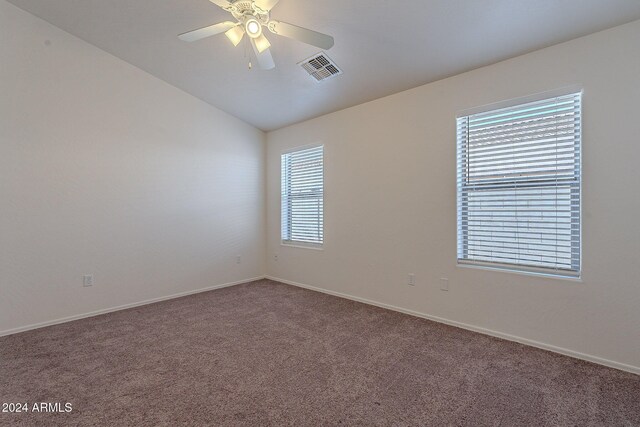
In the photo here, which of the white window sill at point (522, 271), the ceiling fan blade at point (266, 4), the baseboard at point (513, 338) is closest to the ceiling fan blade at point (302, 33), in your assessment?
the ceiling fan blade at point (266, 4)

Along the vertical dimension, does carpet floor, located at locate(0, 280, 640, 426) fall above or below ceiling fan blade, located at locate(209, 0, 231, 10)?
below

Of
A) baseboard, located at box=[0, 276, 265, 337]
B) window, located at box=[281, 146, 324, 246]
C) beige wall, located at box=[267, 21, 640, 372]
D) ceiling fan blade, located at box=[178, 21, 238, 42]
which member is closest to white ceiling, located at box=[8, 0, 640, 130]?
beige wall, located at box=[267, 21, 640, 372]

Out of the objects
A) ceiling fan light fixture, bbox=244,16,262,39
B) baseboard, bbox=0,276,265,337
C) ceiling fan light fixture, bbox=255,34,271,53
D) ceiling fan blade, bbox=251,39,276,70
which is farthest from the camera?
baseboard, bbox=0,276,265,337

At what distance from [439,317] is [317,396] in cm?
180

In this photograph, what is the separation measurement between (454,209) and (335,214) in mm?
1626

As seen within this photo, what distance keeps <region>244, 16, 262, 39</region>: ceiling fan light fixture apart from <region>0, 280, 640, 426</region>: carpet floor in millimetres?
2515

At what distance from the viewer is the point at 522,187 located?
266 cm

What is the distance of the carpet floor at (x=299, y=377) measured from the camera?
1705 millimetres

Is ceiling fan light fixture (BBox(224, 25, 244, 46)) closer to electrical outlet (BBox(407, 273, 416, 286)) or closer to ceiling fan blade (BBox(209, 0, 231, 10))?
ceiling fan blade (BBox(209, 0, 231, 10))

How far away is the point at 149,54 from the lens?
3.40 m

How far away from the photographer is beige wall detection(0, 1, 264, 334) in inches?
116

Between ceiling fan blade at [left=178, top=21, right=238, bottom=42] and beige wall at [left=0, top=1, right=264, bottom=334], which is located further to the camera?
beige wall at [left=0, top=1, right=264, bottom=334]

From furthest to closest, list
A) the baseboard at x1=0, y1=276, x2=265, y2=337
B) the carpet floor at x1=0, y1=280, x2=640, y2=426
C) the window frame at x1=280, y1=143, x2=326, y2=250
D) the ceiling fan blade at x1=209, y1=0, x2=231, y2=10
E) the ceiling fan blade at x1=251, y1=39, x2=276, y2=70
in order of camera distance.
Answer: the window frame at x1=280, y1=143, x2=326, y2=250
the baseboard at x1=0, y1=276, x2=265, y2=337
the ceiling fan blade at x1=251, y1=39, x2=276, y2=70
the ceiling fan blade at x1=209, y1=0, x2=231, y2=10
the carpet floor at x1=0, y1=280, x2=640, y2=426

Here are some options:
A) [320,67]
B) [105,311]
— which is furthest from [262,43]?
[105,311]
